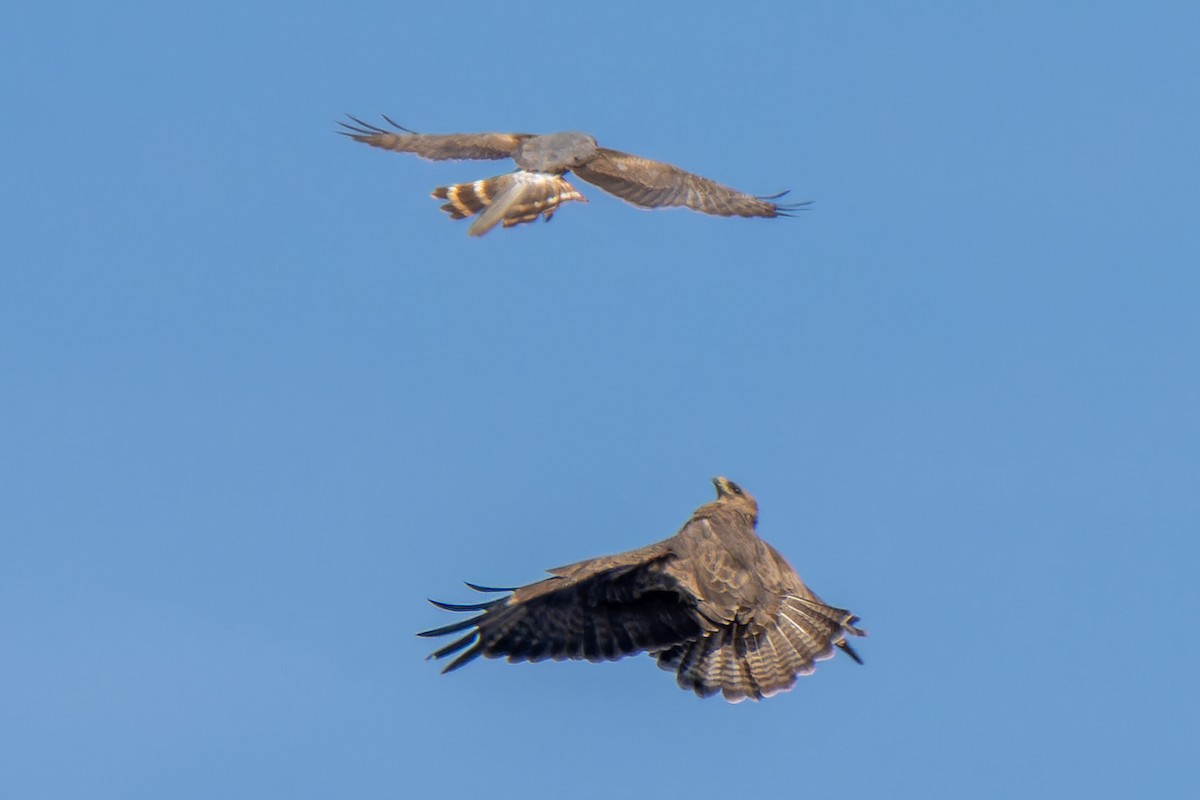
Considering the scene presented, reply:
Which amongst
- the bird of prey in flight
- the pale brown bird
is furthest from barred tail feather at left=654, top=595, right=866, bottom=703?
the bird of prey in flight

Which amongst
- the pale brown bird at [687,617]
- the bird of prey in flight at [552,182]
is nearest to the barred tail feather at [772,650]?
the pale brown bird at [687,617]

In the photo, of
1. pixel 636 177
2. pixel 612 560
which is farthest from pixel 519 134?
pixel 612 560

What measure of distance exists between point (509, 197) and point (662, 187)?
63.0 inches

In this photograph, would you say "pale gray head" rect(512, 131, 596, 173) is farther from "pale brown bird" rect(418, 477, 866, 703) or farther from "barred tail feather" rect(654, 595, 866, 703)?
"barred tail feather" rect(654, 595, 866, 703)

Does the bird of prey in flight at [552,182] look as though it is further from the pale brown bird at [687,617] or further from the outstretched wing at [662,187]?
the pale brown bird at [687,617]

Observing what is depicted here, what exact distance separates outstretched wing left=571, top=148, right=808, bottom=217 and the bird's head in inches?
99.4

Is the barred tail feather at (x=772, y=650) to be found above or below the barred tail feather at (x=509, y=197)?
below

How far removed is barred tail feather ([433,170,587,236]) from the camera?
18.7 metres

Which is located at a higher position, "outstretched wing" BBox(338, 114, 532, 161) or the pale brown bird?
"outstretched wing" BBox(338, 114, 532, 161)

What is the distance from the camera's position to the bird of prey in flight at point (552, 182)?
1894cm

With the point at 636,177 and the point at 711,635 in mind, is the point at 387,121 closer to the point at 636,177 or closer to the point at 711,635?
the point at 636,177

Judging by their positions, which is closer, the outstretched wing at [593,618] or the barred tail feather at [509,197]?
the outstretched wing at [593,618]

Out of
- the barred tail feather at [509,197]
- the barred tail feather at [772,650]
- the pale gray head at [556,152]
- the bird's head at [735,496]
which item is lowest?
the barred tail feather at [772,650]

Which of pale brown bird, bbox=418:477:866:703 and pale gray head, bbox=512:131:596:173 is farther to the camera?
pale gray head, bbox=512:131:596:173
